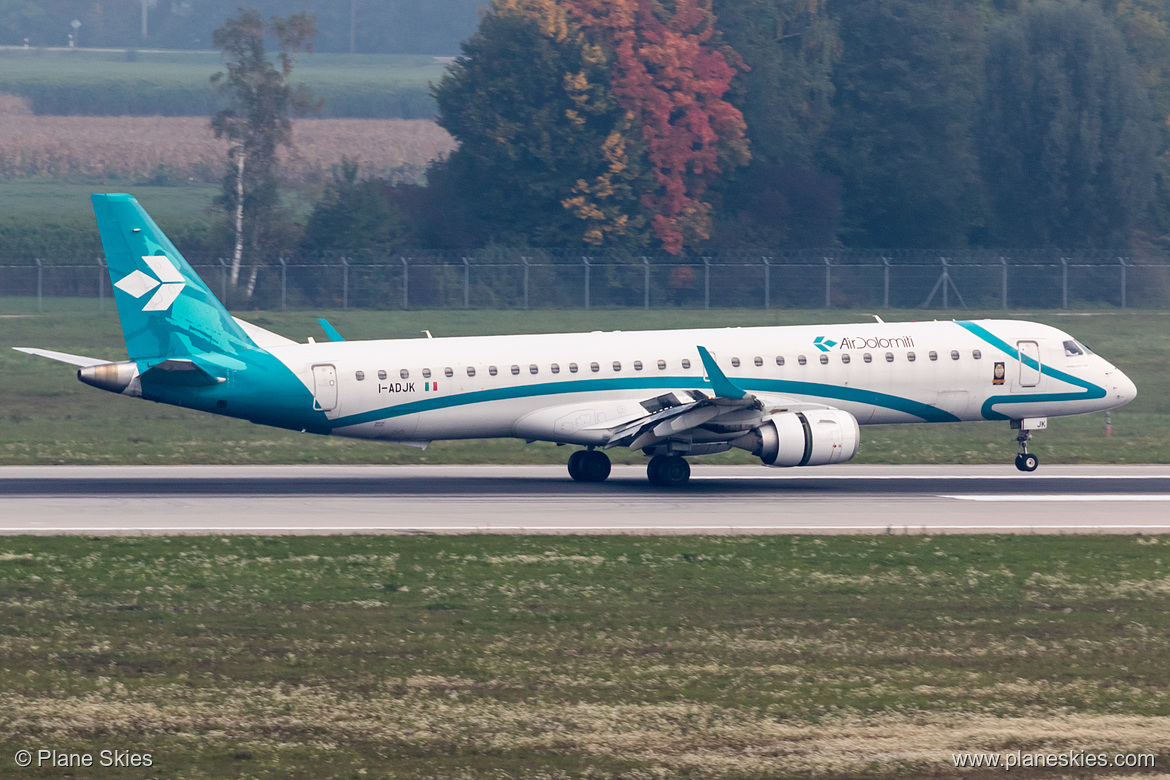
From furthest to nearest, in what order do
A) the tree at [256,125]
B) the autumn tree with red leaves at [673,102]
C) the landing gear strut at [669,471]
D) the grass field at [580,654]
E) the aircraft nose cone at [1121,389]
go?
the tree at [256,125], the autumn tree with red leaves at [673,102], the aircraft nose cone at [1121,389], the landing gear strut at [669,471], the grass field at [580,654]

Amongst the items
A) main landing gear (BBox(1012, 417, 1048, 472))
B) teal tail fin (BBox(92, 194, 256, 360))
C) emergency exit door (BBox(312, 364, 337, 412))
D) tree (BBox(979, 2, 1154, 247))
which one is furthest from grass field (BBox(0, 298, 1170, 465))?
tree (BBox(979, 2, 1154, 247))

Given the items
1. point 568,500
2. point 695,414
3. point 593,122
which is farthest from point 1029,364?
point 593,122

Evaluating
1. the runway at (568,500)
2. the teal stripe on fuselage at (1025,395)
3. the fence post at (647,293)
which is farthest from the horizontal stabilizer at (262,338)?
the fence post at (647,293)

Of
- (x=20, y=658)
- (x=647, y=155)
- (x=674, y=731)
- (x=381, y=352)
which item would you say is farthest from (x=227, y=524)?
(x=647, y=155)

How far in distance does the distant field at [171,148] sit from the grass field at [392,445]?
147ft

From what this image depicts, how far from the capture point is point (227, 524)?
26797mm

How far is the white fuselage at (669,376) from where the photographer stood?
3256 centimetres

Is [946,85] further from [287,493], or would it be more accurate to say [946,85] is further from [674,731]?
[674,731]

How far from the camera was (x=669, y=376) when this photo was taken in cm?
3394

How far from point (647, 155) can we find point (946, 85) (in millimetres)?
20609

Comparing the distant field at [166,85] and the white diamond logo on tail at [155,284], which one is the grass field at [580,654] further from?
the distant field at [166,85]

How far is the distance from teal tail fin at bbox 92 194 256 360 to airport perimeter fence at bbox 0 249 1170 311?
1329 inches

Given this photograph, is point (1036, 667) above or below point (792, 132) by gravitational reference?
below

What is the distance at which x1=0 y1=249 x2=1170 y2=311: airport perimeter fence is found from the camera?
6806 centimetres
